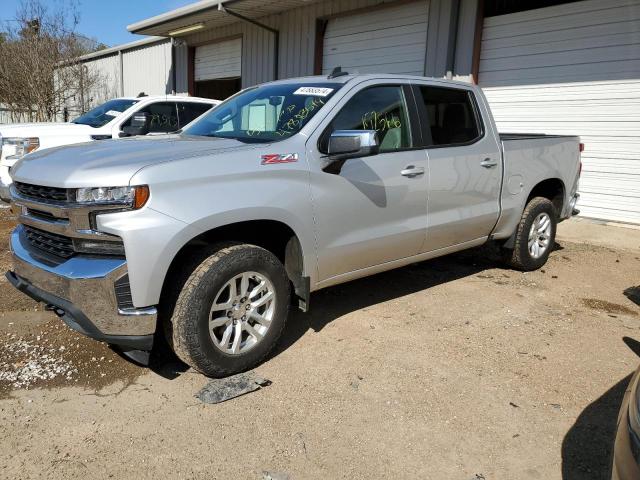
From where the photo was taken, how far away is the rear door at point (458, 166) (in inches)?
176

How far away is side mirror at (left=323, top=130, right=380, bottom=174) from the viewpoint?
346cm

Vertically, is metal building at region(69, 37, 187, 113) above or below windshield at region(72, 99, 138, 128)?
above

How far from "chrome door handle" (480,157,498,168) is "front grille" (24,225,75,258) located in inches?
139

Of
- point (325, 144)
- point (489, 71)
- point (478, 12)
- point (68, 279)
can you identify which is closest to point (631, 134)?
point (489, 71)

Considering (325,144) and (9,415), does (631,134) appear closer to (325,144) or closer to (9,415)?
(325,144)

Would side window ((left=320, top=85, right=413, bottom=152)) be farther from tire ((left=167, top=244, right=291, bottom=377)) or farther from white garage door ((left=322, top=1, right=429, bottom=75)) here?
white garage door ((left=322, top=1, right=429, bottom=75))

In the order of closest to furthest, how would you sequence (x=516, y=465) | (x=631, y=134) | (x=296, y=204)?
(x=516, y=465), (x=296, y=204), (x=631, y=134)

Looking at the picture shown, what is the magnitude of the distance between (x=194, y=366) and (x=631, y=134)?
7416 millimetres

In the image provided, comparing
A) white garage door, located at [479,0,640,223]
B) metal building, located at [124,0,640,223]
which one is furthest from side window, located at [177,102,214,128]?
white garage door, located at [479,0,640,223]

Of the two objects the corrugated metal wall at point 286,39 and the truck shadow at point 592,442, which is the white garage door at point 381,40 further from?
the truck shadow at point 592,442

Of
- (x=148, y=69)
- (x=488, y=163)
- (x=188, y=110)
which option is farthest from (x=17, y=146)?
(x=148, y=69)

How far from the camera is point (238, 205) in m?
3.16

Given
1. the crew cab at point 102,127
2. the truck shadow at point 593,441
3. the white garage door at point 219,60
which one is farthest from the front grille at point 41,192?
the white garage door at point 219,60

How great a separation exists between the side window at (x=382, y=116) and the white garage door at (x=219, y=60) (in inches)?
454
